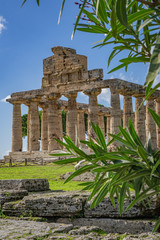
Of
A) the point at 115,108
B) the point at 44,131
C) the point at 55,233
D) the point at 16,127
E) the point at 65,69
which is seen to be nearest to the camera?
the point at 55,233

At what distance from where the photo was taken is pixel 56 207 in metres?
5.82

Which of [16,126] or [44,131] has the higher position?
[16,126]

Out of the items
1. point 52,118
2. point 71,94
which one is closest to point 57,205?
point 71,94

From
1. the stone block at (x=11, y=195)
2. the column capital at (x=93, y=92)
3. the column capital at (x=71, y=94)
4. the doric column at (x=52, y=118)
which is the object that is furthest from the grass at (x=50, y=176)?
the column capital at (x=71, y=94)

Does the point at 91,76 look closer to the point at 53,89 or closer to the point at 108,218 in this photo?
the point at 53,89

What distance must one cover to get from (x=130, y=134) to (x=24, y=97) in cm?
3209

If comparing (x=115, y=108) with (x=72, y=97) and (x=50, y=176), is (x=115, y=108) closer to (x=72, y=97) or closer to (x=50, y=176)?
(x=72, y=97)

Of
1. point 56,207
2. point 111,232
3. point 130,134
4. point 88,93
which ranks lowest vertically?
point 111,232

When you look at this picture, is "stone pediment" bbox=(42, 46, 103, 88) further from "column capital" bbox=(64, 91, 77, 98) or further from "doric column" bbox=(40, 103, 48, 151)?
"doric column" bbox=(40, 103, 48, 151)

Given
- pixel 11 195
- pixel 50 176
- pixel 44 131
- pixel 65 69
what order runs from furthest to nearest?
1. pixel 44 131
2. pixel 65 69
3. pixel 50 176
4. pixel 11 195

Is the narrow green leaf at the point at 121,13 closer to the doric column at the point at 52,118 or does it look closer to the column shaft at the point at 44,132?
the doric column at the point at 52,118

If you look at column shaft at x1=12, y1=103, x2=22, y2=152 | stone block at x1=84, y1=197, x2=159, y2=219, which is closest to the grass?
stone block at x1=84, y1=197, x2=159, y2=219

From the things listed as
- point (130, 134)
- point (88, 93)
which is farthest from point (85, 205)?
point (88, 93)

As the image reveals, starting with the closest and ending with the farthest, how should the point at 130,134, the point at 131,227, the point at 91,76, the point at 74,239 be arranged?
1. the point at 130,134
2. the point at 74,239
3. the point at 131,227
4. the point at 91,76
